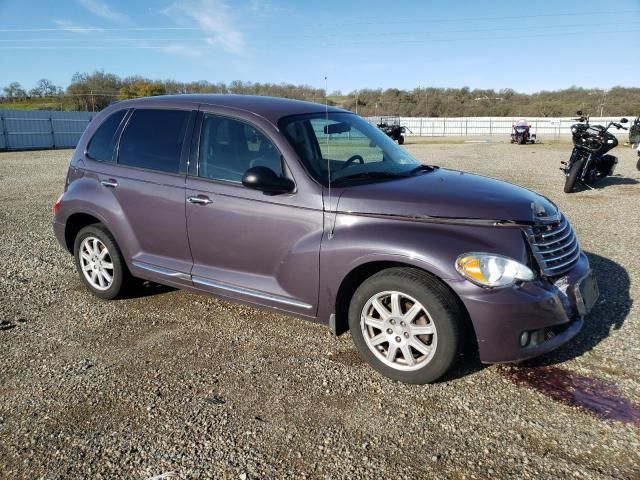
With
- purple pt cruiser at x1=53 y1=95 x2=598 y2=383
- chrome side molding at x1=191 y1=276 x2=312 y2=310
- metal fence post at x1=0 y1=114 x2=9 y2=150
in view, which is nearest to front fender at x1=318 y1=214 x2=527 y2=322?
purple pt cruiser at x1=53 y1=95 x2=598 y2=383

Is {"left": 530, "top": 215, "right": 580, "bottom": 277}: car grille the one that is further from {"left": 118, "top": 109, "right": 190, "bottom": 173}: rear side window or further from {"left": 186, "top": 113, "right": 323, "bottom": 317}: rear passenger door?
{"left": 118, "top": 109, "right": 190, "bottom": 173}: rear side window

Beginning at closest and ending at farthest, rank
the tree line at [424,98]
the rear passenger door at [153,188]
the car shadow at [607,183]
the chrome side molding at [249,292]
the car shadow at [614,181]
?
the chrome side molding at [249,292] → the rear passenger door at [153,188] → the car shadow at [607,183] → the car shadow at [614,181] → the tree line at [424,98]

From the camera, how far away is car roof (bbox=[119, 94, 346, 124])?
4059mm

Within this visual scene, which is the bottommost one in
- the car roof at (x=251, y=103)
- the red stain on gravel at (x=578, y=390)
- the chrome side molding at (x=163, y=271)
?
the red stain on gravel at (x=578, y=390)

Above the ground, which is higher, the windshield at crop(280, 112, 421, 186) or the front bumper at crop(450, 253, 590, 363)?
the windshield at crop(280, 112, 421, 186)

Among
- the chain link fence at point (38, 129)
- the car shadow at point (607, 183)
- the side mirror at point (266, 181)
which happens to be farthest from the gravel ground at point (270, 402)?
the chain link fence at point (38, 129)

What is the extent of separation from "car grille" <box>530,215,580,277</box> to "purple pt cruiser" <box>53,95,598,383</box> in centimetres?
1

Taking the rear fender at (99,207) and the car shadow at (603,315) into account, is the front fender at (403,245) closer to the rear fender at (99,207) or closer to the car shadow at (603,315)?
the car shadow at (603,315)

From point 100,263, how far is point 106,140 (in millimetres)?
1187

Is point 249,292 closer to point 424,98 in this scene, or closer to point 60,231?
point 60,231

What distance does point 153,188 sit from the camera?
14.1 ft

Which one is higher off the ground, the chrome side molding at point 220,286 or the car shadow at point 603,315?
the chrome side molding at point 220,286

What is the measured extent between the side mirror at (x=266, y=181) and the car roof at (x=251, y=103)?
1.77 feet

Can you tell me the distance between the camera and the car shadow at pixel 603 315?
12.2 ft
